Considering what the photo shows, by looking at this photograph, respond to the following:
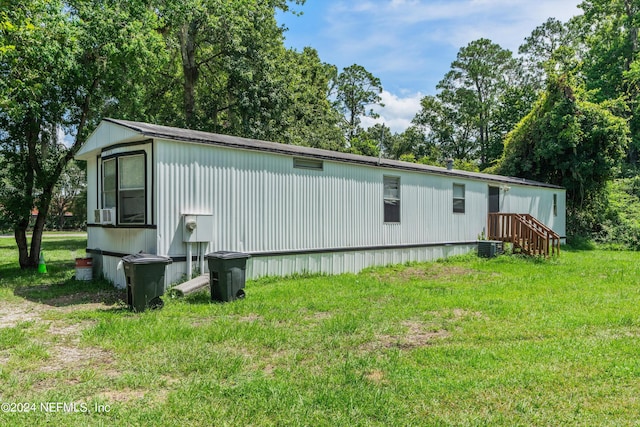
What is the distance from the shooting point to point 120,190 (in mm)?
8195

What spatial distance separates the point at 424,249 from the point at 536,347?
773 cm

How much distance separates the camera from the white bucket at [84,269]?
29.6ft

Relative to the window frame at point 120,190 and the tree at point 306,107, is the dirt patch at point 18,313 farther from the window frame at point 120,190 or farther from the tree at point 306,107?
the tree at point 306,107

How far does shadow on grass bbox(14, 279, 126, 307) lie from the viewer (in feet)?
23.2

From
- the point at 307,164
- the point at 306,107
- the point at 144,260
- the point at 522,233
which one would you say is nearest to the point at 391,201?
the point at 307,164

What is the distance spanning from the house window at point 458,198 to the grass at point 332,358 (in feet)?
18.7

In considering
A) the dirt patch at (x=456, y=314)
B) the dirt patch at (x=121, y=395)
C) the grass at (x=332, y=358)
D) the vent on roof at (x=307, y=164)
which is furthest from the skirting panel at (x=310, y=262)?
the dirt patch at (x=456, y=314)

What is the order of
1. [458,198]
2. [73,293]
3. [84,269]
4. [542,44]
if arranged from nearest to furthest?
[73,293], [84,269], [458,198], [542,44]

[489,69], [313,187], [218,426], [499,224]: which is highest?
[489,69]

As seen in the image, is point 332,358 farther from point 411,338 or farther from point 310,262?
point 310,262

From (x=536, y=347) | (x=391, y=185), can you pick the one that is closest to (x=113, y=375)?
(x=536, y=347)

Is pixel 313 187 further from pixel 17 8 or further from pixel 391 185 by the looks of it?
pixel 17 8

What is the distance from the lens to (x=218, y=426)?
2855mm

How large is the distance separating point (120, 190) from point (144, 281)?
2.79m
